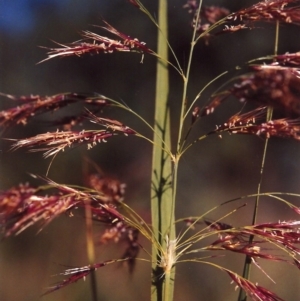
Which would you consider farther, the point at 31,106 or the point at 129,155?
the point at 129,155

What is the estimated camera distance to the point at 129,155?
879 millimetres

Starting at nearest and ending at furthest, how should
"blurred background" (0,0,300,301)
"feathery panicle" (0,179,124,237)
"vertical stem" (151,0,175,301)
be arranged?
"feathery panicle" (0,179,124,237) → "vertical stem" (151,0,175,301) → "blurred background" (0,0,300,301)

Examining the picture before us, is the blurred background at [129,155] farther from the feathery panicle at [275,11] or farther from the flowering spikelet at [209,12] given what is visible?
the feathery panicle at [275,11]

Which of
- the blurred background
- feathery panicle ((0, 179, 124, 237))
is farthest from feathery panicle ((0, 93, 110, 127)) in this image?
the blurred background

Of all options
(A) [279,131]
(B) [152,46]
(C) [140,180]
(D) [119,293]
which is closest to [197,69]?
(B) [152,46]

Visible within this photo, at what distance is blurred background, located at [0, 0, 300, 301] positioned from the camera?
0.86 m

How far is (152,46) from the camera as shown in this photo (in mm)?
885

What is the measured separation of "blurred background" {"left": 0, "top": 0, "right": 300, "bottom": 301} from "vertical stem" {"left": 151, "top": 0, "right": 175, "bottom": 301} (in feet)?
0.27

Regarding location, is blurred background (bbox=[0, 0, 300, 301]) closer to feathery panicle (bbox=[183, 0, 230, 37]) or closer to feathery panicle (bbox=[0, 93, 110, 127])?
feathery panicle (bbox=[183, 0, 230, 37])

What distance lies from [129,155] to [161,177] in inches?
5.7

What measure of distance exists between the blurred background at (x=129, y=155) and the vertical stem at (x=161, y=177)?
0.08 m

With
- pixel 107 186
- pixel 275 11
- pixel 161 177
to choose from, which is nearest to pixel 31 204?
pixel 107 186

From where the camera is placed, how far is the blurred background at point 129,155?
862 mm

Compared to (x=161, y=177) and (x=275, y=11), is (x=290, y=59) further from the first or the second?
(x=161, y=177)
